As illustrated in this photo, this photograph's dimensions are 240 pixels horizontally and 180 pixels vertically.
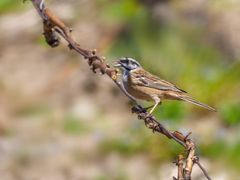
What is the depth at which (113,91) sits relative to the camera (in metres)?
10.8

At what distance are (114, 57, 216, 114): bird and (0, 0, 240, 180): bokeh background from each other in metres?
3.92

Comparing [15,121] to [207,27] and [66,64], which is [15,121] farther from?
[207,27]

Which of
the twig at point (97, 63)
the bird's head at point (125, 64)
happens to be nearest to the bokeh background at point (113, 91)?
the bird's head at point (125, 64)

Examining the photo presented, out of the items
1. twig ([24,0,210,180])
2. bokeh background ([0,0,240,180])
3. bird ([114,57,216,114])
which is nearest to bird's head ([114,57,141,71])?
bird ([114,57,216,114])

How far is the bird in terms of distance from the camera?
3.86m

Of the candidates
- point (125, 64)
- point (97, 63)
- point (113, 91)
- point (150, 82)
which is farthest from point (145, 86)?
point (113, 91)

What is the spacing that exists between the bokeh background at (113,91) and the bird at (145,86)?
3.92 meters

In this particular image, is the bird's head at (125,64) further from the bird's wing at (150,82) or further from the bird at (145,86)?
the bird's wing at (150,82)

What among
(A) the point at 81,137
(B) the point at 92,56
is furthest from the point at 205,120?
(B) the point at 92,56

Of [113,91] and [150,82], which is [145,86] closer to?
[150,82]

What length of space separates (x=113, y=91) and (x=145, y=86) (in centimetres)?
654

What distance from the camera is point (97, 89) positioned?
10750 mm

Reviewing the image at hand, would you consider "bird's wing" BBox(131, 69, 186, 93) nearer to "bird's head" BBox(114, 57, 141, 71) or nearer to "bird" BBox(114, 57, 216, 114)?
"bird" BBox(114, 57, 216, 114)

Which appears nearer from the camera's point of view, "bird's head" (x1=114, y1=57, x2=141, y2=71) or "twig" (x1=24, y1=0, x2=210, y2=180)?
"twig" (x1=24, y1=0, x2=210, y2=180)
